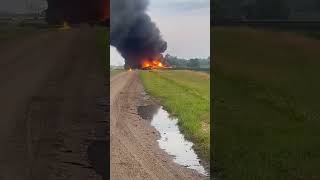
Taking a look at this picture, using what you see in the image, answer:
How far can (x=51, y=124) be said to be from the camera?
41.1 ft

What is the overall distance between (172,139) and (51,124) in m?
3.03

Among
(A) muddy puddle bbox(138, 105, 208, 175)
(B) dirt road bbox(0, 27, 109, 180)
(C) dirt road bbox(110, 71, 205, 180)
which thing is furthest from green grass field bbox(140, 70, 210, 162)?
(B) dirt road bbox(0, 27, 109, 180)

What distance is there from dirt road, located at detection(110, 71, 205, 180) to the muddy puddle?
180 millimetres

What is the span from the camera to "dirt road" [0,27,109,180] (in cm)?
921
